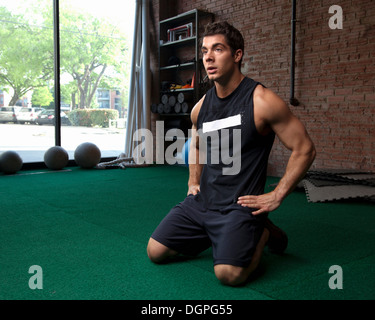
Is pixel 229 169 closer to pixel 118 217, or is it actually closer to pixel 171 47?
pixel 118 217

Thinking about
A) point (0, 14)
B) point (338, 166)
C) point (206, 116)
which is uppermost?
point (0, 14)

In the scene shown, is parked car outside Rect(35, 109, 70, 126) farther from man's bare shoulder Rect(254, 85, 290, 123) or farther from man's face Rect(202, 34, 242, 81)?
man's bare shoulder Rect(254, 85, 290, 123)

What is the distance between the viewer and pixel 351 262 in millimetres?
1938

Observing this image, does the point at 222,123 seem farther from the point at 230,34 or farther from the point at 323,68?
the point at 323,68

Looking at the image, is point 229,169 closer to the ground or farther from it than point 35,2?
closer to the ground

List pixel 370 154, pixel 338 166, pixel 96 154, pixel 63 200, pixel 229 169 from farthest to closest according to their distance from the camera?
pixel 96 154 → pixel 338 166 → pixel 370 154 → pixel 63 200 → pixel 229 169

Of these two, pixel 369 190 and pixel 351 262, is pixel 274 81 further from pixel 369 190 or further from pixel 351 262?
pixel 351 262

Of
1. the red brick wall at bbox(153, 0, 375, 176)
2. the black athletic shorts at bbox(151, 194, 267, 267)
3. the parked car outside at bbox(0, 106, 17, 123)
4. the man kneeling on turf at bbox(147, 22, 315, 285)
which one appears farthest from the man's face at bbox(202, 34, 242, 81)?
the parked car outside at bbox(0, 106, 17, 123)

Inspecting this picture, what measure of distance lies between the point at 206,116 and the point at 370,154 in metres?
2.89

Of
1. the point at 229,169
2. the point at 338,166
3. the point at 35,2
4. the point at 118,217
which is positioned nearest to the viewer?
the point at 229,169

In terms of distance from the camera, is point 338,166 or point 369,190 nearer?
point 369,190

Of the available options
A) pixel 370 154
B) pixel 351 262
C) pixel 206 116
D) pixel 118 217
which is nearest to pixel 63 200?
pixel 118 217

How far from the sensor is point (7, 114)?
6375 millimetres

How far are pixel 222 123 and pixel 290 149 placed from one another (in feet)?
1.22
